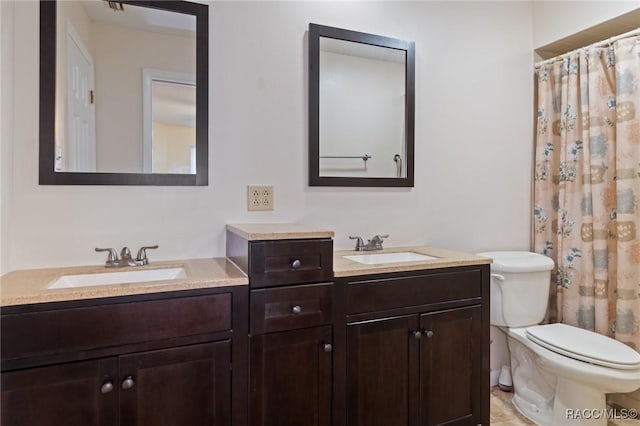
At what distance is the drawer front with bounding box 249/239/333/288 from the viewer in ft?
4.42

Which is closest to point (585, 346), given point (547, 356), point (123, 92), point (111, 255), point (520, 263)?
point (547, 356)

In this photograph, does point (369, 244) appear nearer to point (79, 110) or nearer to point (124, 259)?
point (124, 259)

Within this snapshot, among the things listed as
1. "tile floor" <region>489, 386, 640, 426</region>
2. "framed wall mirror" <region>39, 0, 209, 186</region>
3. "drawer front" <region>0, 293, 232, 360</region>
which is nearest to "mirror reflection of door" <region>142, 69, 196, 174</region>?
"framed wall mirror" <region>39, 0, 209, 186</region>

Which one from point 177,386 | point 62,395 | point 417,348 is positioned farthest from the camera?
point 417,348

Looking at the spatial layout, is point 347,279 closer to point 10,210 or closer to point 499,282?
point 499,282

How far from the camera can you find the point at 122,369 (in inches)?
46.6

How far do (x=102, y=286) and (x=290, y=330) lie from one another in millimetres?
651

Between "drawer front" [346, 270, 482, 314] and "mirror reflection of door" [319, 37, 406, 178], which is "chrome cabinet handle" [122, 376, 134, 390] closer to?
"drawer front" [346, 270, 482, 314]

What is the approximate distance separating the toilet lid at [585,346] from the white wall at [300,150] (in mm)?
619

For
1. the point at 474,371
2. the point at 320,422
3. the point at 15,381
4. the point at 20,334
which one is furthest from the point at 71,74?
the point at 474,371

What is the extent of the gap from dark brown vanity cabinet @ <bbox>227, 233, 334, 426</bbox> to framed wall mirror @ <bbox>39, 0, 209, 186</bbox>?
1.81 ft

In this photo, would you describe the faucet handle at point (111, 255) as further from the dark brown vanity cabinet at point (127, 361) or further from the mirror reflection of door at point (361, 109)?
the mirror reflection of door at point (361, 109)

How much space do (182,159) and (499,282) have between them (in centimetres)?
175

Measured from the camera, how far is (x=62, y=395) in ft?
3.69
